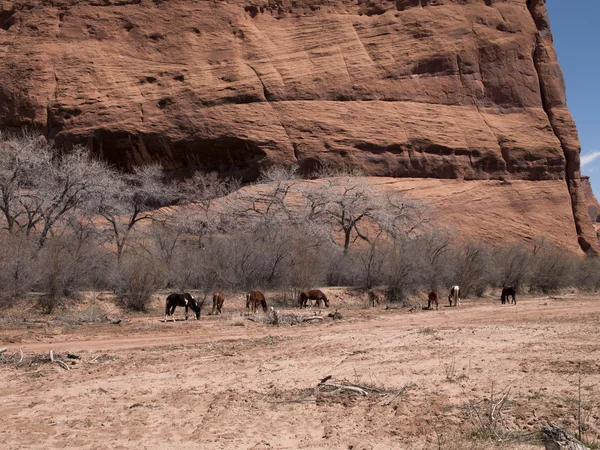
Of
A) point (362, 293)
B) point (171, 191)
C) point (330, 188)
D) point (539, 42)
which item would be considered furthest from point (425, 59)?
point (362, 293)

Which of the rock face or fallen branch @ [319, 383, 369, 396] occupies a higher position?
the rock face

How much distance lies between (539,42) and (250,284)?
35092 mm

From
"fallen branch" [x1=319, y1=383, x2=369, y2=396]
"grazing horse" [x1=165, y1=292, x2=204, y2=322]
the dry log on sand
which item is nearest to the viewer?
the dry log on sand

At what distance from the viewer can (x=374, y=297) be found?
2261cm

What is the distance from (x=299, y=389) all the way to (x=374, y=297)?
15347mm

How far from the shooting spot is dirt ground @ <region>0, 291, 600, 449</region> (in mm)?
5754

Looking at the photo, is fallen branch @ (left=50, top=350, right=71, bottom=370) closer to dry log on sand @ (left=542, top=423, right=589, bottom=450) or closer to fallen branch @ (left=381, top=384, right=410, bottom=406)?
fallen branch @ (left=381, top=384, right=410, bottom=406)

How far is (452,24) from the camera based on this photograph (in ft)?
146

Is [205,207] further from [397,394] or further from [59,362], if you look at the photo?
[397,394]

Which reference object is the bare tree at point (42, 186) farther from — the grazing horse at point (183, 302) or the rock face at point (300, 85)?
the rock face at point (300, 85)

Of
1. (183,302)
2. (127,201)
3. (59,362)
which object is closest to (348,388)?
(59,362)

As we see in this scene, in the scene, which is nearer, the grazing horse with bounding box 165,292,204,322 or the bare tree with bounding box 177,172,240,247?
the grazing horse with bounding box 165,292,204,322

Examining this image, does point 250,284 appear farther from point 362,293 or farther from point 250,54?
point 250,54

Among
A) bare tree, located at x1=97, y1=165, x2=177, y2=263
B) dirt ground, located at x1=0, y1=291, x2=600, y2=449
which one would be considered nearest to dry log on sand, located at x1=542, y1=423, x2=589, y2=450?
dirt ground, located at x1=0, y1=291, x2=600, y2=449
